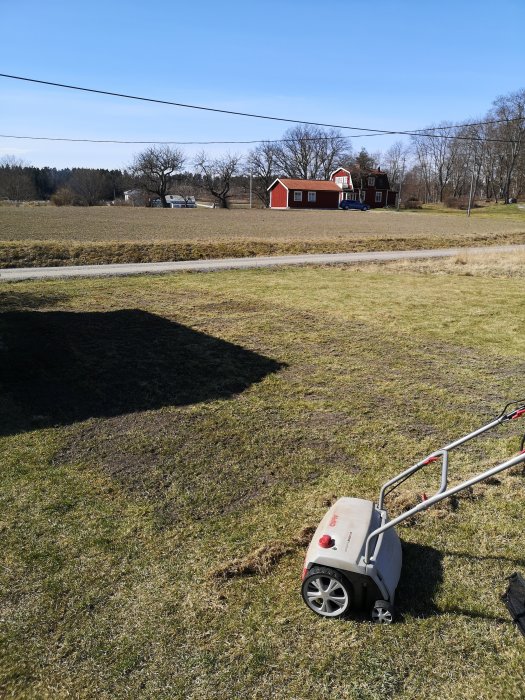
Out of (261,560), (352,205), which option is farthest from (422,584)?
(352,205)

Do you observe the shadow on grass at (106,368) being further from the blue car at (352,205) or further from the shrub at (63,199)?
the shrub at (63,199)

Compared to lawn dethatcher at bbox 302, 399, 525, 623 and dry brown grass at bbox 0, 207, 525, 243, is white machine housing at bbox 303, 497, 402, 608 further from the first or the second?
dry brown grass at bbox 0, 207, 525, 243

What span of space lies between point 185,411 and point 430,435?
2640 millimetres

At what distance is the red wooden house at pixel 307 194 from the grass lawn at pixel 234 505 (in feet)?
255

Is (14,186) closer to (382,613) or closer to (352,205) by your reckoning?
(352,205)

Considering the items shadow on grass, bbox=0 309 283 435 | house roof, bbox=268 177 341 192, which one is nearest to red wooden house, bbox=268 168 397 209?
house roof, bbox=268 177 341 192

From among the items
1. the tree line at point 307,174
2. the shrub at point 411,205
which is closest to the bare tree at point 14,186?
the tree line at point 307,174

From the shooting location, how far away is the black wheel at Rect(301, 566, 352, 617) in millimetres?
2848

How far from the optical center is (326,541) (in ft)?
9.70

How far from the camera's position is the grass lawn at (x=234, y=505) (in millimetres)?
2609

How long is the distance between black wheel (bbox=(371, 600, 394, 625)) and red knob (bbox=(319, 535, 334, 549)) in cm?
38

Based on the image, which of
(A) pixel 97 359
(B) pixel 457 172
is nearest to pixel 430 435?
(A) pixel 97 359

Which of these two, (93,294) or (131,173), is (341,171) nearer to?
(131,173)

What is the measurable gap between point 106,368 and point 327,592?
511 cm
